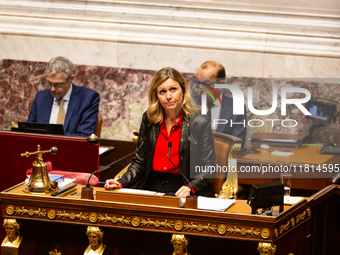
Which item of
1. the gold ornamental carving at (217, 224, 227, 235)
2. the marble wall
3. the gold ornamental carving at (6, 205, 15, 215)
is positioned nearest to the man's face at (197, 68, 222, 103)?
the marble wall

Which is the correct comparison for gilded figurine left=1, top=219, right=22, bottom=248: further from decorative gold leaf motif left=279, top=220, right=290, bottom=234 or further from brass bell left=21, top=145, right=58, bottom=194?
decorative gold leaf motif left=279, top=220, right=290, bottom=234

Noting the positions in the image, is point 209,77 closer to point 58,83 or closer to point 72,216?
Answer: point 58,83

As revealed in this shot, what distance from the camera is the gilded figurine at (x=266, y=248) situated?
2.03 meters

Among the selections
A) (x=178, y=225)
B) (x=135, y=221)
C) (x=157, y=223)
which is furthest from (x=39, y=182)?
(x=178, y=225)

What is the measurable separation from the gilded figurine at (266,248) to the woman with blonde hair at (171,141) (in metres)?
0.81

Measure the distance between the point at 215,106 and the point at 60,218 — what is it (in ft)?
7.20

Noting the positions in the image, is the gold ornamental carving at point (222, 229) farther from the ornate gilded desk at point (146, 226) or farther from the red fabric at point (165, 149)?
the red fabric at point (165, 149)

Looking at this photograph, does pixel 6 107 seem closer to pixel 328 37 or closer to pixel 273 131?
pixel 273 131

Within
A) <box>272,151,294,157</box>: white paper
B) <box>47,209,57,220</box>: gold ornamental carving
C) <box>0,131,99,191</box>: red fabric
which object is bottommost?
<box>47,209,57,220</box>: gold ornamental carving

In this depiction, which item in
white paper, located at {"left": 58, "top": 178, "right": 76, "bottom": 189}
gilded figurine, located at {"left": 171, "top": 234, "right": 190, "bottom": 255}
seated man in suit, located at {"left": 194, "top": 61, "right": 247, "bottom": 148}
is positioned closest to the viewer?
gilded figurine, located at {"left": 171, "top": 234, "right": 190, "bottom": 255}

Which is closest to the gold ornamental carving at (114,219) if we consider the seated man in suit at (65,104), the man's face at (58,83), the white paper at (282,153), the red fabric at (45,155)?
the red fabric at (45,155)

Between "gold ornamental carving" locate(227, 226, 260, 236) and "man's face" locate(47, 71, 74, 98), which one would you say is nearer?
"gold ornamental carving" locate(227, 226, 260, 236)

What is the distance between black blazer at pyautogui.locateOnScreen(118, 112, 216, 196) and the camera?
113 inches

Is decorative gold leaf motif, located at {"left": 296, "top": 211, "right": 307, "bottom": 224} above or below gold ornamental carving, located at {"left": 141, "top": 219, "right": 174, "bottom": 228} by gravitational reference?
above
